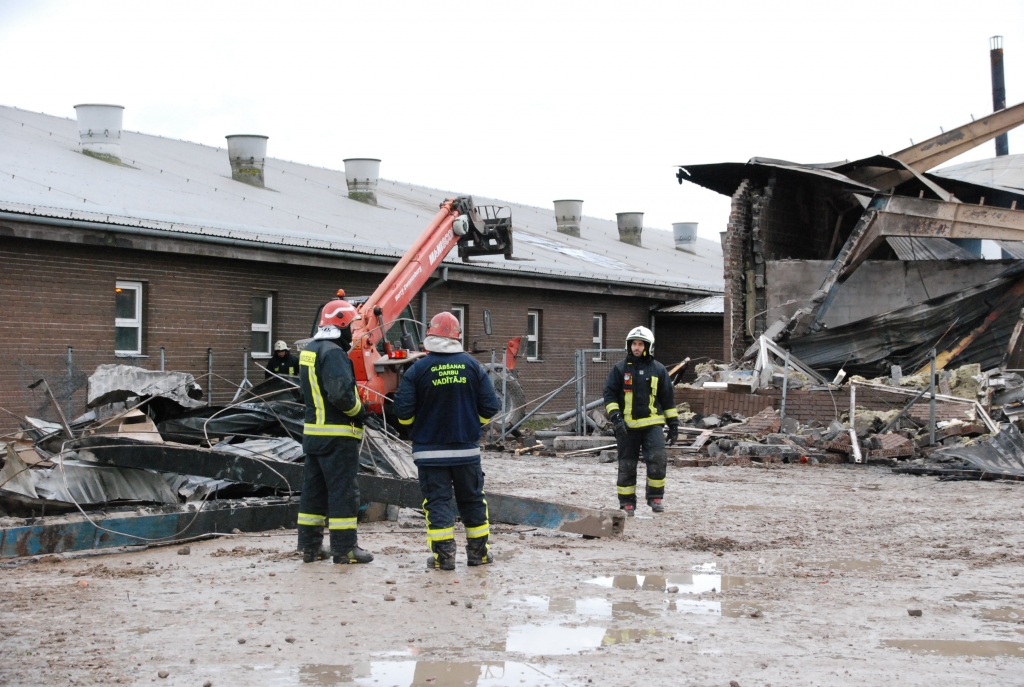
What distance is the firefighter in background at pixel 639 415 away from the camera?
1086cm

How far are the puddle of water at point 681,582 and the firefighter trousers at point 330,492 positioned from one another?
1.87 m

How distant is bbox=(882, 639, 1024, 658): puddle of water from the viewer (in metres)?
5.62

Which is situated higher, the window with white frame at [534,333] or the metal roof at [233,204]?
the metal roof at [233,204]

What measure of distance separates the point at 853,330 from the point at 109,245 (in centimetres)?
1364

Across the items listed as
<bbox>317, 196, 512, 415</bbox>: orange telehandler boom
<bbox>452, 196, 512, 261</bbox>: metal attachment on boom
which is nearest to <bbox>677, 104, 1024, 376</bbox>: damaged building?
<bbox>452, 196, 512, 261</bbox>: metal attachment on boom

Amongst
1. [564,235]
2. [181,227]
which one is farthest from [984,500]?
[564,235]

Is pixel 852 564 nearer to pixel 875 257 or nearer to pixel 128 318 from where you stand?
pixel 128 318

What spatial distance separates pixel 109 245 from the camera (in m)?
17.0

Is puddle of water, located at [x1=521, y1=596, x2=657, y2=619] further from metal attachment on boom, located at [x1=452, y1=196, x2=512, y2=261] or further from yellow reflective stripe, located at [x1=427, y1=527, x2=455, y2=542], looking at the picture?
metal attachment on boom, located at [x1=452, y1=196, x2=512, y2=261]

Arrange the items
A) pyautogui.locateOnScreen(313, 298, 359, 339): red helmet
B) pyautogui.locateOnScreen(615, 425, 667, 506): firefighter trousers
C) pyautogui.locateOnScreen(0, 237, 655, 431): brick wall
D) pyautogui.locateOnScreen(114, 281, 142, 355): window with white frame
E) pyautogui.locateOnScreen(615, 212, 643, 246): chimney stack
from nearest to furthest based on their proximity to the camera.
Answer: pyautogui.locateOnScreen(313, 298, 359, 339): red helmet, pyautogui.locateOnScreen(615, 425, 667, 506): firefighter trousers, pyautogui.locateOnScreen(0, 237, 655, 431): brick wall, pyautogui.locateOnScreen(114, 281, 142, 355): window with white frame, pyautogui.locateOnScreen(615, 212, 643, 246): chimney stack

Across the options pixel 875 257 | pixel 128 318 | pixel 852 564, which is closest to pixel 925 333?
pixel 875 257

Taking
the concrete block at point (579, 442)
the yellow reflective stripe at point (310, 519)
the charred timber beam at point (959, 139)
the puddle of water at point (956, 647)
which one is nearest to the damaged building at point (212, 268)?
the concrete block at point (579, 442)

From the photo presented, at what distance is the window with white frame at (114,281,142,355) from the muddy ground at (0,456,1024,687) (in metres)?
9.17

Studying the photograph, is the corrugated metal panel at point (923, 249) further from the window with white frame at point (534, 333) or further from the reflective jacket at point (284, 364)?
the reflective jacket at point (284, 364)
